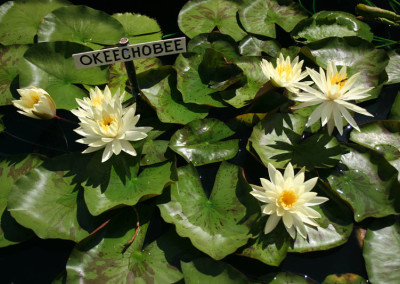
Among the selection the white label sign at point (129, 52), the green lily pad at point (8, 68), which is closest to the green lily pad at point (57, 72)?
the green lily pad at point (8, 68)

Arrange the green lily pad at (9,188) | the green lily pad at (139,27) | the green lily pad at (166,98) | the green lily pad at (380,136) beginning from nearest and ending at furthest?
the green lily pad at (9,188), the green lily pad at (380,136), the green lily pad at (166,98), the green lily pad at (139,27)

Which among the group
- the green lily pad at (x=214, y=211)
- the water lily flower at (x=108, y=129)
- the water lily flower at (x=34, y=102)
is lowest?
the green lily pad at (x=214, y=211)

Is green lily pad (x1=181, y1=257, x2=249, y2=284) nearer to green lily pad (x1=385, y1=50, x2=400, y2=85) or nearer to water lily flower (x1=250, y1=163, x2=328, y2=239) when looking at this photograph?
water lily flower (x1=250, y1=163, x2=328, y2=239)

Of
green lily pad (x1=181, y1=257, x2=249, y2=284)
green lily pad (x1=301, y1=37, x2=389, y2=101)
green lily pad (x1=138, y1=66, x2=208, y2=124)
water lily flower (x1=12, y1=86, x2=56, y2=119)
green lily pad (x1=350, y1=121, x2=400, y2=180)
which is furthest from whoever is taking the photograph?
green lily pad (x1=301, y1=37, x2=389, y2=101)

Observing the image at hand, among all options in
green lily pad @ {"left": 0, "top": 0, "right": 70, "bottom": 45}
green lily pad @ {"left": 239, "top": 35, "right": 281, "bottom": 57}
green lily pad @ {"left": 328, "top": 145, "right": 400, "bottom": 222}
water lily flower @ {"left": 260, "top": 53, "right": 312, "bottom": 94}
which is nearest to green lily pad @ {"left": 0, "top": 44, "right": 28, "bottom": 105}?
green lily pad @ {"left": 0, "top": 0, "right": 70, "bottom": 45}

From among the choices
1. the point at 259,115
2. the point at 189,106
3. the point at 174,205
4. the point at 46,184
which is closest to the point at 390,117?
the point at 259,115

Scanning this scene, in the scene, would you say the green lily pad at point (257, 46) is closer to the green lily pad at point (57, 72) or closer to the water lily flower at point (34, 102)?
the green lily pad at point (57, 72)
